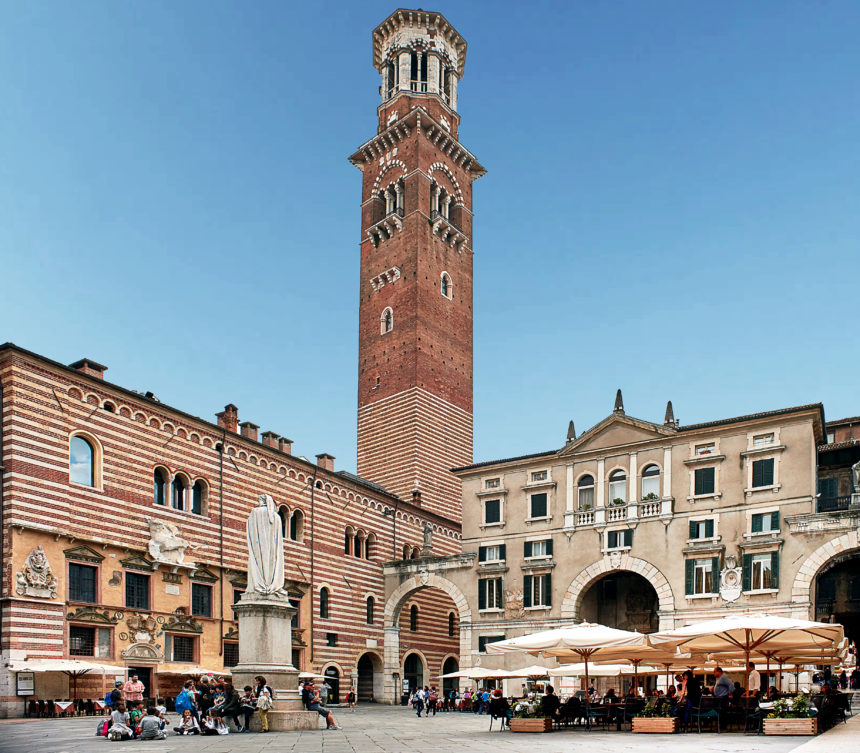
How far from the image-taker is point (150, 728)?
57.4 feet

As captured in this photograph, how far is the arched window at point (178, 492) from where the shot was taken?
3344cm

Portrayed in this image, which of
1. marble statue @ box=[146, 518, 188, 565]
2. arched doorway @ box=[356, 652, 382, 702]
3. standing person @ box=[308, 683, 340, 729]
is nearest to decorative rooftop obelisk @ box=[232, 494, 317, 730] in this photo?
standing person @ box=[308, 683, 340, 729]

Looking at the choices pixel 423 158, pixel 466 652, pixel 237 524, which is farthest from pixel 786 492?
pixel 423 158

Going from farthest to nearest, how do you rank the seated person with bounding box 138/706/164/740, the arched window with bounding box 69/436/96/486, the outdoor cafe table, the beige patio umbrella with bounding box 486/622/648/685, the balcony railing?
the balcony railing < the arched window with bounding box 69/436/96/486 < the outdoor cafe table < the beige patio umbrella with bounding box 486/622/648/685 < the seated person with bounding box 138/706/164/740

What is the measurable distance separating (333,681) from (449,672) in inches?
502

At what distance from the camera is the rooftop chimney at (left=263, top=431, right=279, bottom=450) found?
39.9 m

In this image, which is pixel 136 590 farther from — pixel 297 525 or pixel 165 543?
pixel 297 525

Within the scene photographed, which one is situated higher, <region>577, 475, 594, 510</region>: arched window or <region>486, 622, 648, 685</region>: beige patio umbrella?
<region>577, 475, 594, 510</region>: arched window

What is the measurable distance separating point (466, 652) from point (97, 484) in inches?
747

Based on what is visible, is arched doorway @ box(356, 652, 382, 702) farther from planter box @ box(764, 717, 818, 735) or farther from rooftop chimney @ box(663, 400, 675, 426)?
planter box @ box(764, 717, 818, 735)

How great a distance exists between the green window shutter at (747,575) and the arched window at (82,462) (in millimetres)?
24089

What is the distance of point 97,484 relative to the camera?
3016cm

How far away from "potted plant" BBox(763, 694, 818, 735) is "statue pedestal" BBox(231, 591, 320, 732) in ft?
31.3

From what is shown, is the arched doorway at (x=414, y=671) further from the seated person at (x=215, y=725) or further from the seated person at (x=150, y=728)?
the seated person at (x=150, y=728)
